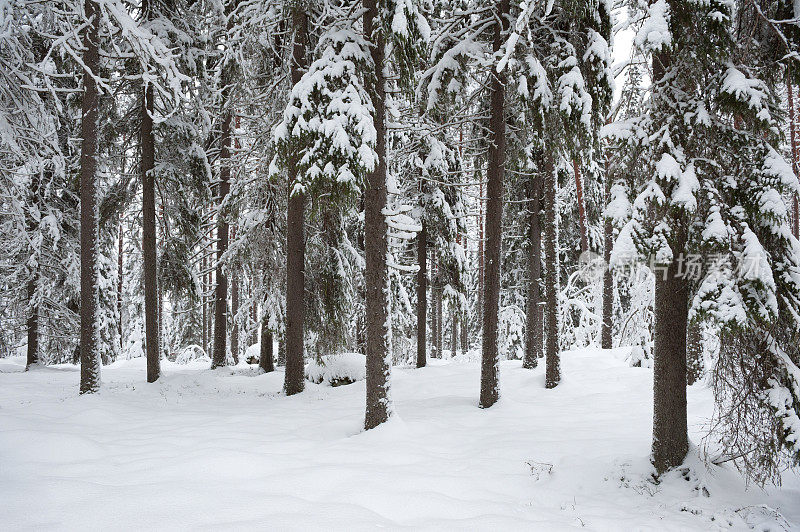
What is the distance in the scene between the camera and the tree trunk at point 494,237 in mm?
9711

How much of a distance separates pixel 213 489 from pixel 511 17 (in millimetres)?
9481

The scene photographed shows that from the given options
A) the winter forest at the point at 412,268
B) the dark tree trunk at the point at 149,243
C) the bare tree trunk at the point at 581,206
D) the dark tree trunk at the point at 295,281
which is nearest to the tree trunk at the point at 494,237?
the winter forest at the point at 412,268

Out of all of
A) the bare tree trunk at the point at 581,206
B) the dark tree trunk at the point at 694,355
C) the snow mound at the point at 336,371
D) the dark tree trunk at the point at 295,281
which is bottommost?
the snow mound at the point at 336,371

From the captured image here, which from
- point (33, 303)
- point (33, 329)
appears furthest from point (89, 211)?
point (33, 329)

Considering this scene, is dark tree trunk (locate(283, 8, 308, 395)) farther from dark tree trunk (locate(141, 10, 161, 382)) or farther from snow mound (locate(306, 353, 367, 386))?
dark tree trunk (locate(141, 10, 161, 382))

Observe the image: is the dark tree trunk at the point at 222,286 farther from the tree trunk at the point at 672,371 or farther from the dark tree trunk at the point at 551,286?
the tree trunk at the point at 672,371

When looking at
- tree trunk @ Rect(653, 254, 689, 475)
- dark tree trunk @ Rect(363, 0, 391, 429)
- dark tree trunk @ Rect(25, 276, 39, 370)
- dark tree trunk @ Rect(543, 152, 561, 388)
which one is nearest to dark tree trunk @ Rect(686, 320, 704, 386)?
dark tree trunk @ Rect(543, 152, 561, 388)

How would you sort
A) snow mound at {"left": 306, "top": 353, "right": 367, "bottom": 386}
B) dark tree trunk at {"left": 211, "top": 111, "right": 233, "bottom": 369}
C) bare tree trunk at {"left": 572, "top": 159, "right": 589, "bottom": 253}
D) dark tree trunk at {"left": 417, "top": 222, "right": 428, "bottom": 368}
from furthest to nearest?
bare tree trunk at {"left": 572, "top": 159, "right": 589, "bottom": 253}, dark tree trunk at {"left": 417, "top": 222, "right": 428, "bottom": 368}, dark tree trunk at {"left": 211, "top": 111, "right": 233, "bottom": 369}, snow mound at {"left": 306, "top": 353, "right": 367, "bottom": 386}

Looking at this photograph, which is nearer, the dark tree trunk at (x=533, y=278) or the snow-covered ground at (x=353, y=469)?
the snow-covered ground at (x=353, y=469)

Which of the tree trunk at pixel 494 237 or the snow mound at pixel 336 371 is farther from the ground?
the tree trunk at pixel 494 237

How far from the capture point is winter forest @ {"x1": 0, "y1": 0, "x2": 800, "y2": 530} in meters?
5.23

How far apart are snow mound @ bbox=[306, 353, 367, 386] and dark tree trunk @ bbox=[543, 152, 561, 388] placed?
4885mm

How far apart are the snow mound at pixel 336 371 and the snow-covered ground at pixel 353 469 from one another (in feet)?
7.86

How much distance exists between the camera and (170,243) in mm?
13086
